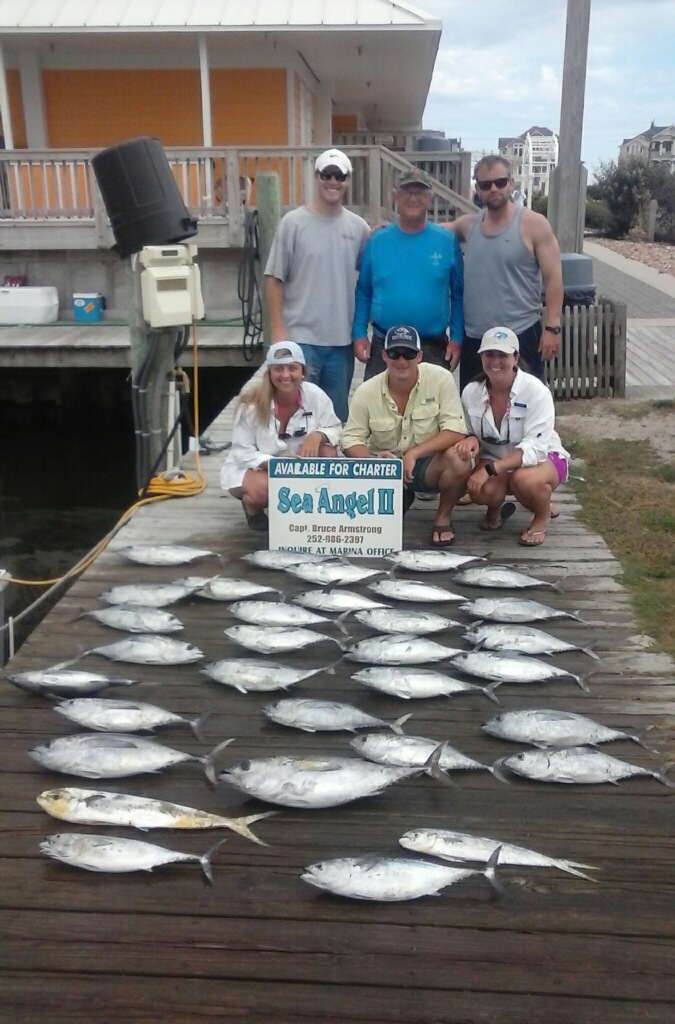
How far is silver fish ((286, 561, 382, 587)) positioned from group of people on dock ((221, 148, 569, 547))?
58 cm

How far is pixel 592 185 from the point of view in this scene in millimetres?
39719

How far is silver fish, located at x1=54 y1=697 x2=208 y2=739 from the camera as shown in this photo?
2.85m

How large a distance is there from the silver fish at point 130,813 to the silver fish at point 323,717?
0.44 m

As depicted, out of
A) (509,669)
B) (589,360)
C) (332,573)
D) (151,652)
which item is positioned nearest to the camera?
(509,669)

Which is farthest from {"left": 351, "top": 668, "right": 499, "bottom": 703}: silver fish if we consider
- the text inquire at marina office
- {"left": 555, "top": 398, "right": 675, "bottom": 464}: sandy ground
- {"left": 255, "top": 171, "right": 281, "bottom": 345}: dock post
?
{"left": 255, "top": 171, "right": 281, "bottom": 345}: dock post

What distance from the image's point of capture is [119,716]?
113 inches

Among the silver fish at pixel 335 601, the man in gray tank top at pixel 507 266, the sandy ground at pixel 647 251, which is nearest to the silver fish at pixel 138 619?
the silver fish at pixel 335 601

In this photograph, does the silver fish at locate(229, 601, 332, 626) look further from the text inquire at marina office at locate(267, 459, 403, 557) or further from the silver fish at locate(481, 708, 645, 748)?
the silver fish at locate(481, 708, 645, 748)

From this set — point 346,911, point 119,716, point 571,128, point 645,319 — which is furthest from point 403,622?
point 645,319

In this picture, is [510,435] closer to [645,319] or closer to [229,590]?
[229,590]

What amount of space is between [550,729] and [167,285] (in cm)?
336

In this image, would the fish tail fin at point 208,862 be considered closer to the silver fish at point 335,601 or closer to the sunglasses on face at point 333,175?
the silver fish at point 335,601

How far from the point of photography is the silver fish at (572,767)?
8.51 ft

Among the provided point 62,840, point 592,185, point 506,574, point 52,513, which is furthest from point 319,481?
point 592,185
